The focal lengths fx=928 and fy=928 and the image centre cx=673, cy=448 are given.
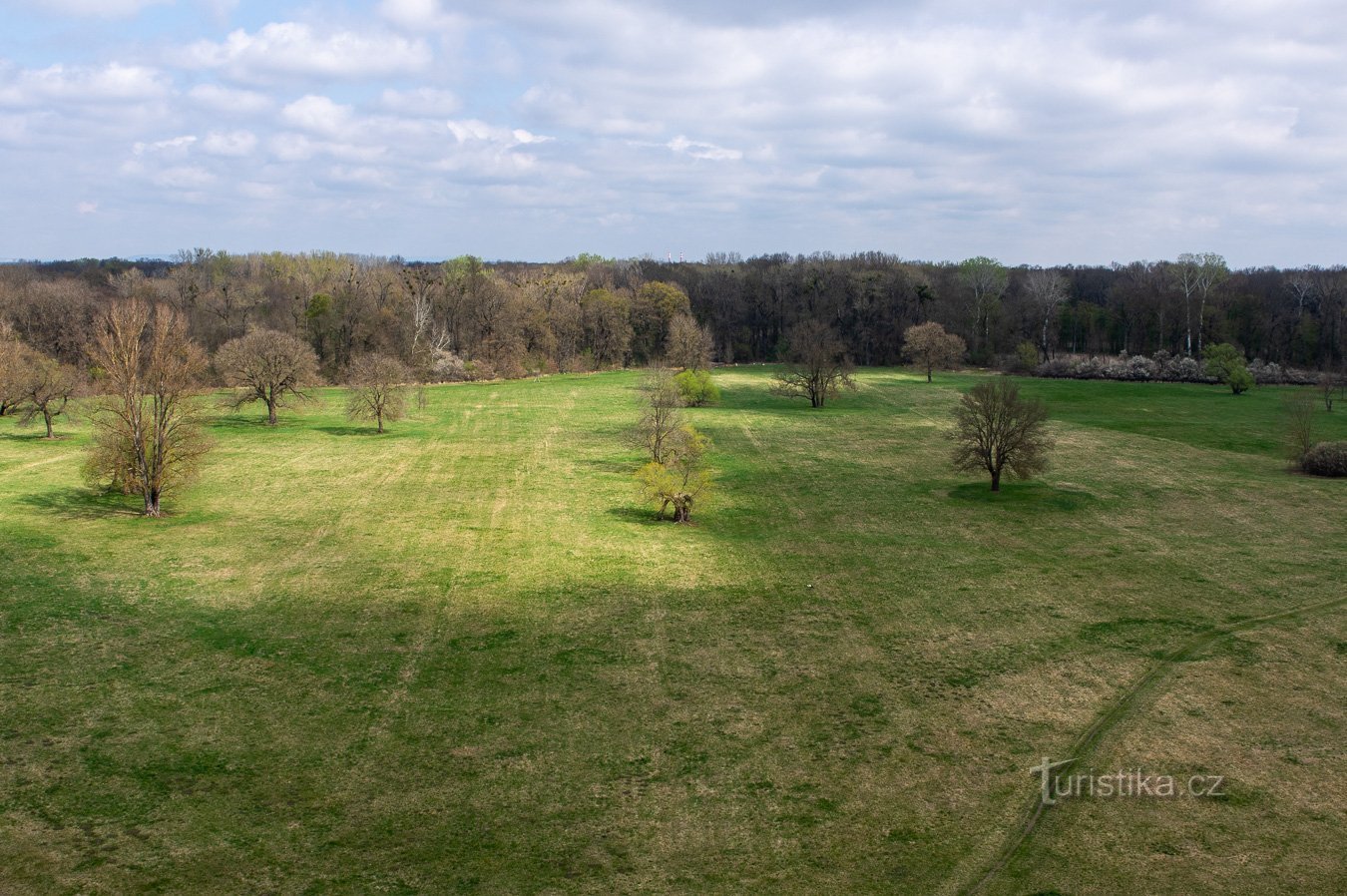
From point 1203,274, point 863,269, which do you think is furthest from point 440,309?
point 1203,274

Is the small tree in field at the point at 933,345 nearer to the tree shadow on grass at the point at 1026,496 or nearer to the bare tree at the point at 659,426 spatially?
the tree shadow on grass at the point at 1026,496

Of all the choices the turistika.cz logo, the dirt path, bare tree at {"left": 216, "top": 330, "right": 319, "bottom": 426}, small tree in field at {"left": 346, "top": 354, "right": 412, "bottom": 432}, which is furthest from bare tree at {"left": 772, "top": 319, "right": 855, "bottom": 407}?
the turistika.cz logo

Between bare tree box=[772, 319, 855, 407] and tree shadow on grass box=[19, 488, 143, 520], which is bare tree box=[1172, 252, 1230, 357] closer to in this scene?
bare tree box=[772, 319, 855, 407]

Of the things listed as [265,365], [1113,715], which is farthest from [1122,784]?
[265,365]

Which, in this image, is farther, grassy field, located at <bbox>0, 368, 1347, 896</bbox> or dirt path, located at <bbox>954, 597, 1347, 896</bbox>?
grassy field, located at <bbox>0, 368, 1347, 896</bbox>

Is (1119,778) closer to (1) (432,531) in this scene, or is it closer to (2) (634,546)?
(2) (634,546)
